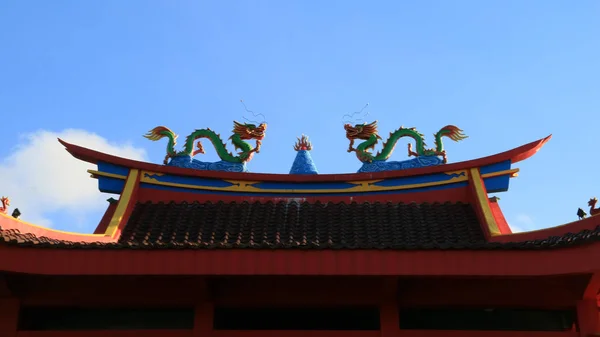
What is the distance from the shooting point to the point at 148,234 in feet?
27.9

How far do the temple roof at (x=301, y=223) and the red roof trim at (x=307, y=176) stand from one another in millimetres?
606

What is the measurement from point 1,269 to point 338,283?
341 centimetres

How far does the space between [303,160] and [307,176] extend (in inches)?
38.4

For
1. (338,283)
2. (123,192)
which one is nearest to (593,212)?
(338,283)

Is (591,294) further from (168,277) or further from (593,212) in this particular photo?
(168,277)

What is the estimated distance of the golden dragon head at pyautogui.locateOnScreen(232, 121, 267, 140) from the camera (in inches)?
424

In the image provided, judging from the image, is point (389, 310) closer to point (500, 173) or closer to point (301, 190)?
point (301, 190)

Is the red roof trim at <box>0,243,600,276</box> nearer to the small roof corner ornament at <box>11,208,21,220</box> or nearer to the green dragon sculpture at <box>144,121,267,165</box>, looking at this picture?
the small roof corner ornament at <box>11,208,21,220</box>

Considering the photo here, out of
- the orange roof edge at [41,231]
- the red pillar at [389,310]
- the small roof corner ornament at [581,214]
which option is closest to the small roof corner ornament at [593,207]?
Answer: the small roof corner ornament at [581,214]

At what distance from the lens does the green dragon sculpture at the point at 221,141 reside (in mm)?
10539

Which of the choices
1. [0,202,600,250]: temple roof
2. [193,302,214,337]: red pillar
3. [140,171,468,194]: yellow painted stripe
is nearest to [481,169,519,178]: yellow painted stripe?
[140,171,468,194]: yellow painted stripe

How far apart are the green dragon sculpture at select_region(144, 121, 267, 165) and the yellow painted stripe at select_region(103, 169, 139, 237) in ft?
2.66

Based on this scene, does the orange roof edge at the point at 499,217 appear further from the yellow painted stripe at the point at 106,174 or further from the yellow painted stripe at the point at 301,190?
the yellow painted stripe at the point at 106,174

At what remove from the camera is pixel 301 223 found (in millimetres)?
8812
